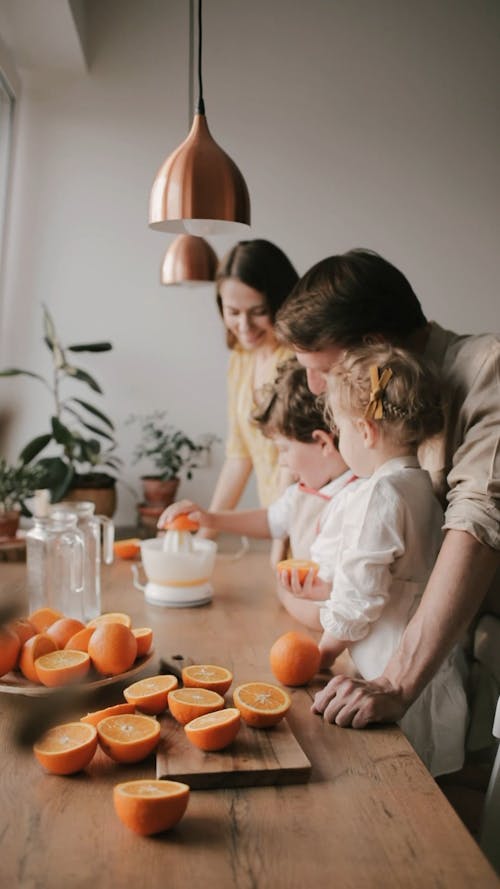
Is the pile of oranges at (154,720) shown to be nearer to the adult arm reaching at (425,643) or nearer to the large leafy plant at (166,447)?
the adult arm reaching at (425,643)

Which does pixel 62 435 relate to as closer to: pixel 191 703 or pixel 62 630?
pixel 62 630

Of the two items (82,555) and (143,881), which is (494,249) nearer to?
(82,555)

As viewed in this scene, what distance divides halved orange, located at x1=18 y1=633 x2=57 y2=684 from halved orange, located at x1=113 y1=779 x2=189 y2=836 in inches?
14.0

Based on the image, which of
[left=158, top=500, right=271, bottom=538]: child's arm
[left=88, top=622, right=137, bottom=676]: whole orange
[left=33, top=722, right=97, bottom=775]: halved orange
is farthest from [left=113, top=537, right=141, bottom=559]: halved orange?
[left=33, top=722, right=97, bottom=775]: halved orange

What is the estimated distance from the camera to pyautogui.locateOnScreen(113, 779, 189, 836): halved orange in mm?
842

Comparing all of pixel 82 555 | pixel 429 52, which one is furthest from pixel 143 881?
pixel 429 52

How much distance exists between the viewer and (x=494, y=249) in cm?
428

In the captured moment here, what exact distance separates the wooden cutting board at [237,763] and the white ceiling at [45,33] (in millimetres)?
3101

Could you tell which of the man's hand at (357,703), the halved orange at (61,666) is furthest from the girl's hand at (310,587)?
the halved orange at (61,666)

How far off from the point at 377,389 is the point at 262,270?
113cm

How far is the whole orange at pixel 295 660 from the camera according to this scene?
4.32 feet

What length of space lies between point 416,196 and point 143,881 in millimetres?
3929

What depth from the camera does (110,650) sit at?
48.4 inches

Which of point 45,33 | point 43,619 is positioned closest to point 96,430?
point 45,33
